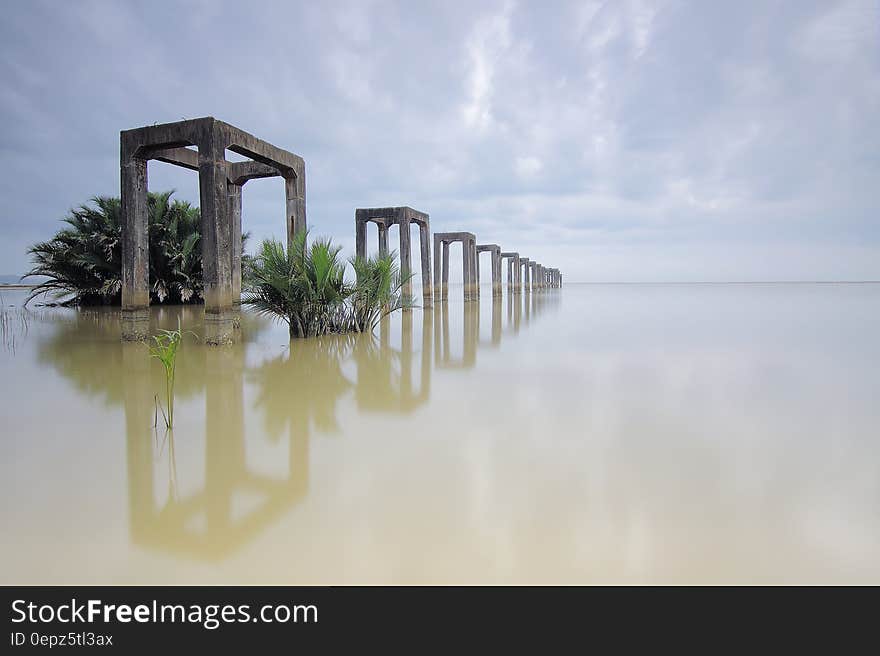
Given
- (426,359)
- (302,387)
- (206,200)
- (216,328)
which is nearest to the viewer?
(302,387)

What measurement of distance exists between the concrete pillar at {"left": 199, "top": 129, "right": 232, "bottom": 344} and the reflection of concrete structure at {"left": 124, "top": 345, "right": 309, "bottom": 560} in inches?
164

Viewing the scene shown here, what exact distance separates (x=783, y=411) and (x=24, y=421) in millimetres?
5728

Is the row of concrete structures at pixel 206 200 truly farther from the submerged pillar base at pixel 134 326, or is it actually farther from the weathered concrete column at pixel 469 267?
the weathered concrete column at pixel 469 267

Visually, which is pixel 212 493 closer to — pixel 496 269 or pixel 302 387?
pixel 302 387

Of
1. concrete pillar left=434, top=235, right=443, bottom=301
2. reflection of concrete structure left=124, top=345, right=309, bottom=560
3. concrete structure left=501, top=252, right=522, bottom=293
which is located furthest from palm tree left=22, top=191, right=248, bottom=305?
concrete structure left=501, top=252, right=522, bottom=293

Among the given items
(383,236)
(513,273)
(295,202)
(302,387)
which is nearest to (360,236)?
(383,236)

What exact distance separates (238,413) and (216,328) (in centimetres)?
453

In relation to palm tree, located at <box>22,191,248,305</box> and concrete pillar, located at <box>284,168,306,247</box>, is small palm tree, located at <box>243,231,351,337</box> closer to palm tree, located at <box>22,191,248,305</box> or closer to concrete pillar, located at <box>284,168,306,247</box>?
concrete pillar, located at <box>284,168,306,247</box>

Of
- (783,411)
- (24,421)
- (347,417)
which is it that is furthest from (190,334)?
(783,411)

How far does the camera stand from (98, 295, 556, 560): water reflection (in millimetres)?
2291

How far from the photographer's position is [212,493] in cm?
257

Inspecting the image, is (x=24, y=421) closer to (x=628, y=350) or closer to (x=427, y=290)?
(x=628, y=350)

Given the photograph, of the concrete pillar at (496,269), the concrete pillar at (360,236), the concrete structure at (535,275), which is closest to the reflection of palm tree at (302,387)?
the concrete pillar at (360,236)
